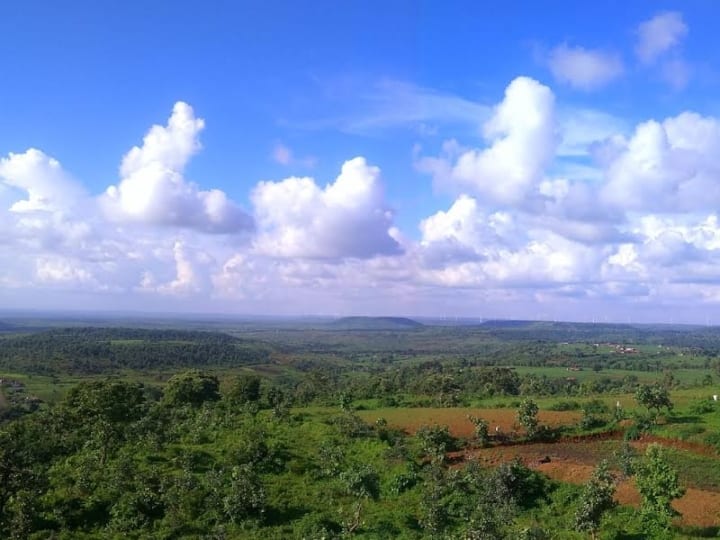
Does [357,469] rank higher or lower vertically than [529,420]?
lower

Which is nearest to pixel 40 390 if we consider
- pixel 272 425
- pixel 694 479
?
pixel 272 425

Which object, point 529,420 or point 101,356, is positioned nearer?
point 529,420

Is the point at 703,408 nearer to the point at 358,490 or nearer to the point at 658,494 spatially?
the point at 658,494

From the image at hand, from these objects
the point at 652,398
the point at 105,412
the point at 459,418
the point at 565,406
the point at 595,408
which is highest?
the point at 652,398

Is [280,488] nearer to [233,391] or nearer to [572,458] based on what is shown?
[572,458]

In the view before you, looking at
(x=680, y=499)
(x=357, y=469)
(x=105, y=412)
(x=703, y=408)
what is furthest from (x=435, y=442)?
(x=703, y=408)

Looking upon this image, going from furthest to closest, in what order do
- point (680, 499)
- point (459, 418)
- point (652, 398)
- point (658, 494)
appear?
point (459, 418), point (652, 398), point (680, 499), point (658, 494)

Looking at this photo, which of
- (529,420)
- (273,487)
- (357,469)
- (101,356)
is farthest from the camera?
(101,356)
